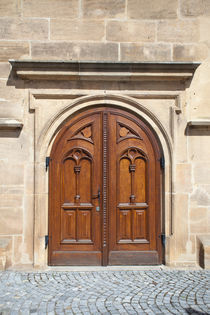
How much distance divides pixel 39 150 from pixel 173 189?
82.0 inches

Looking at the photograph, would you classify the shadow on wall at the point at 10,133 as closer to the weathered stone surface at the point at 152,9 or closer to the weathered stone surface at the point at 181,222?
the weathered stone surface at the point at 152,9

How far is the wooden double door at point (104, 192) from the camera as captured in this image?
14.7 ft

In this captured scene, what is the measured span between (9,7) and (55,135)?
6.64ft

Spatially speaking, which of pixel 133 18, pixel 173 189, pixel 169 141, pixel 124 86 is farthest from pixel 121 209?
pixel 133 18

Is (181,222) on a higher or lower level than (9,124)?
lower

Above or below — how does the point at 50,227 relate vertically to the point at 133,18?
below

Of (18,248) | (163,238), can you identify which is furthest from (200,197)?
(18,248)

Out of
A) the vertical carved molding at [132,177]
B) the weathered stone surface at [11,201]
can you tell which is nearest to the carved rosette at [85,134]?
the vertical carved molding at [132,177]

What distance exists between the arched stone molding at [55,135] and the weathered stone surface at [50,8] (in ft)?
4.27

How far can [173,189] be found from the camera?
444 centimetres

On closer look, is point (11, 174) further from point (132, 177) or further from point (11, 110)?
point (132, 177)

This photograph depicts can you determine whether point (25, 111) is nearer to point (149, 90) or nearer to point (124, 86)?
point (124, 86)

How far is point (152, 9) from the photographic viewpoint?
14.7 ft

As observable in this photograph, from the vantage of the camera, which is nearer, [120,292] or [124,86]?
[120,292]
